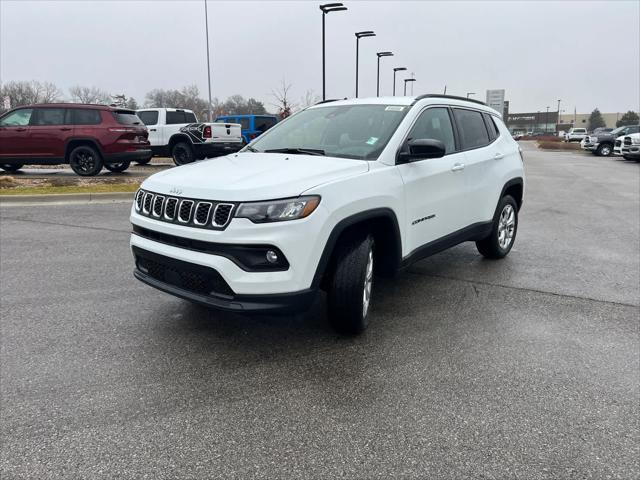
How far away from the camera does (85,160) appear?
12.9 meters

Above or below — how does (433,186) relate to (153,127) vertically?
below

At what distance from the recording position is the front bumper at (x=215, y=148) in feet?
52.3

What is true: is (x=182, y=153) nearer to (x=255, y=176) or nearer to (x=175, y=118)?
(x=175, y=118)

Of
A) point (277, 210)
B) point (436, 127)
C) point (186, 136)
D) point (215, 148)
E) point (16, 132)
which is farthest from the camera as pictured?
point (186, 136)

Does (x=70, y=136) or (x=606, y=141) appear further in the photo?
(x=606, y=141)

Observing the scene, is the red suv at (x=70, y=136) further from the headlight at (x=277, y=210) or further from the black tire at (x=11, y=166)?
the headlight at (x=277, y=210)

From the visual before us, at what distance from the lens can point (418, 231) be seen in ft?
13.7

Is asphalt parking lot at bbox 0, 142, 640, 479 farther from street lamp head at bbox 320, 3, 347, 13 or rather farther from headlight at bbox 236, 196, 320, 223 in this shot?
street lamp head at bbox 320, 3, 347, 13

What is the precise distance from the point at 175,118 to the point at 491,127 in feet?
44.9

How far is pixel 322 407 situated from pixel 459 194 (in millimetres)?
2672

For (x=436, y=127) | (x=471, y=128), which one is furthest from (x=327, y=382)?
(x=471, y=128)

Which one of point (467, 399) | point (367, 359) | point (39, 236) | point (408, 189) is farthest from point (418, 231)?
point (39, 236)

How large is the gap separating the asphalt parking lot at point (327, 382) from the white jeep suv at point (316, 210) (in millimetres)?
481

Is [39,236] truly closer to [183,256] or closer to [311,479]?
[183,256]
